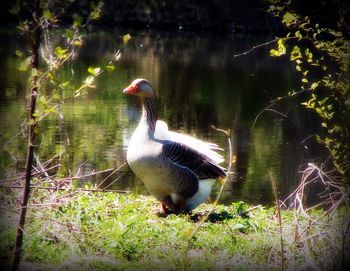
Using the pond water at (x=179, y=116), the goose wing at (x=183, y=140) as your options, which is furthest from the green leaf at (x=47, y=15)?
the goose wing at (x=183, y=140)

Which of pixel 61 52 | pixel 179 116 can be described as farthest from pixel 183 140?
pixel 179 116

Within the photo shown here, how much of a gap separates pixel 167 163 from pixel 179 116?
38.3 ft

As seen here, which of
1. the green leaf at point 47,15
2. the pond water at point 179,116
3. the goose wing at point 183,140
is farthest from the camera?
the pond water at point 179,116

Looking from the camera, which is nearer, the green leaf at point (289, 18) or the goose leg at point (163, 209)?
the green leaf at point (289, 18)

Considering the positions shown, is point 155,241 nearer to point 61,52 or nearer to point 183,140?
point 183,140

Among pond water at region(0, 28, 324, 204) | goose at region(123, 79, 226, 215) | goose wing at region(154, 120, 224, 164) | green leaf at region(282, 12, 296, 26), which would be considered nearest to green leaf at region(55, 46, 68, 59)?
pond water at region(0, 28, 324, 204)

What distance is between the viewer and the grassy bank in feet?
15.6

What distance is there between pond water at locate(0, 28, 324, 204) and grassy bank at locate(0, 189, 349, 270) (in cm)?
53

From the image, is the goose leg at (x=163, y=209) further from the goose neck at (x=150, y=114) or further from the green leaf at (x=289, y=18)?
the green leaf at (x=289, y=18)

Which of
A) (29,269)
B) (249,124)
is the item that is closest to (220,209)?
(29,269)

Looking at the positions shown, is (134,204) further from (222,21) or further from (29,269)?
(222,21)

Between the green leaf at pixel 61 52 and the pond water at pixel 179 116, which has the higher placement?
the green leaf at pixel 61 52

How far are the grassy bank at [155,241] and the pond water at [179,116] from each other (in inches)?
20.9

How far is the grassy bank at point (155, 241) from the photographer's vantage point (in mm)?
4754
